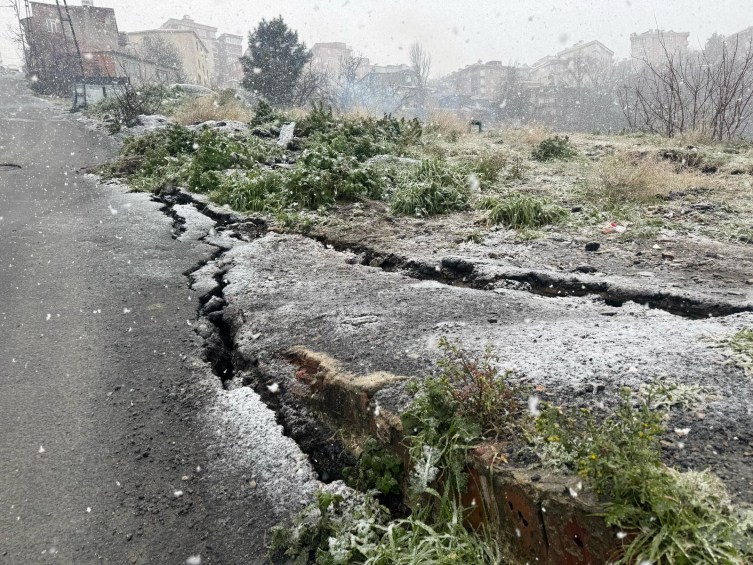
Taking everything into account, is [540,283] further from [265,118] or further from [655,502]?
[265,118]

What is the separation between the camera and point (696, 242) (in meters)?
4.05

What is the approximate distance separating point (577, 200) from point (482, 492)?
15.6 feet

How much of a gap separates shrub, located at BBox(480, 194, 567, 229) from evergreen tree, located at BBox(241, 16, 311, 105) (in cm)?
2116

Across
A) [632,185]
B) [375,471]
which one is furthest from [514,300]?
[632,185]

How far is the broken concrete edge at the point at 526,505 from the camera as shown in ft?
4.38

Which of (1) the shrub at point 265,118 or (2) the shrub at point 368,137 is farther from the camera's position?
(1) the shrub at point 265,118

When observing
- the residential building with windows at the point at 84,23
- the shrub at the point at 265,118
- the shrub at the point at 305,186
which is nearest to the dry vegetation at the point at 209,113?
the shrub at the point at 265,118

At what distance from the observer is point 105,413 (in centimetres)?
236

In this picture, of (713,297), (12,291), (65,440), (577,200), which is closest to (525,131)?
(577,200)

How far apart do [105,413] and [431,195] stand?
415 centimetres

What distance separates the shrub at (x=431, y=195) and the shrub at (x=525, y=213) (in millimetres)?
714

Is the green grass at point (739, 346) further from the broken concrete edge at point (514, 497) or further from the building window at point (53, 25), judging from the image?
the building window at point (53, 25)

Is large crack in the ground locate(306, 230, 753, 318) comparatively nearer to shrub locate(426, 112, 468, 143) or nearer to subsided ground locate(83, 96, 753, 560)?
subsided ground locate(83, 96, 753, 560)

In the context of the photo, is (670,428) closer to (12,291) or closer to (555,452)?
(555,452)
